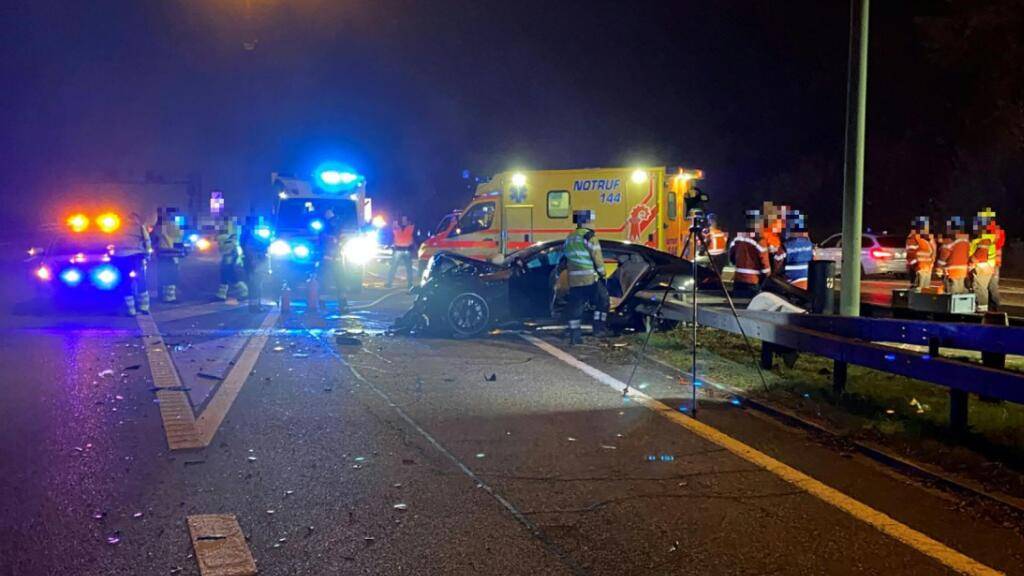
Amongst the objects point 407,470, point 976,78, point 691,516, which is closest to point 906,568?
point 691,516

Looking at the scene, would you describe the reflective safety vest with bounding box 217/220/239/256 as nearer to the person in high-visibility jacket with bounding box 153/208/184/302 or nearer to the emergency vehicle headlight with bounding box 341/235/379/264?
the person in high-visibility jacket with bounding box 153/208/184/302

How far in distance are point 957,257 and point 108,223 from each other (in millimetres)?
14711

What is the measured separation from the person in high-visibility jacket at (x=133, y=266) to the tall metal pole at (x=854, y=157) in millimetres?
11736

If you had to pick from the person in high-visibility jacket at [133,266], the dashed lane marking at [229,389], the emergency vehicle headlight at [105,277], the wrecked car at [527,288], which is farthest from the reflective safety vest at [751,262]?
the emergency vehicle headlight at [105,277]

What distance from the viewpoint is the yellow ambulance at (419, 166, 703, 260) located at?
1855 cm

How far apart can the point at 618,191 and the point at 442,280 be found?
23.2 feet

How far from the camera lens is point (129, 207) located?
148 ft

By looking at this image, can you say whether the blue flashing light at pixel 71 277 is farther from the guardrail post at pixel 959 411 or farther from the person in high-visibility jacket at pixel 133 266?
the guardrail post at pixel 959 411

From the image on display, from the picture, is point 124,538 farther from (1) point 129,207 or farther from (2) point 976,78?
(1) point 129,207

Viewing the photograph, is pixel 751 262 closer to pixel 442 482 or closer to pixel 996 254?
pixel 996 254

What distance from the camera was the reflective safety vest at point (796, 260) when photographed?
11508 millimetres

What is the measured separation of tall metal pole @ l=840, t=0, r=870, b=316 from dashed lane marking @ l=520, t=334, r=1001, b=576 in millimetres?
2488

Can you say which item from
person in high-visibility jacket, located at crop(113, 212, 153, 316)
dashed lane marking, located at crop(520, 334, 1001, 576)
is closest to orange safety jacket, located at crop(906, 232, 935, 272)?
dashed lane marking, located at crop(520, 334, 1001, 576)

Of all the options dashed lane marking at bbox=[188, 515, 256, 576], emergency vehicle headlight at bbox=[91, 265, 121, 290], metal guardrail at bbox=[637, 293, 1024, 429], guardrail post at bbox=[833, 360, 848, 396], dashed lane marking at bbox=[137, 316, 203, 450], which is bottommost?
dashed lane marking at bbox=[188, 515, 256, 576]
